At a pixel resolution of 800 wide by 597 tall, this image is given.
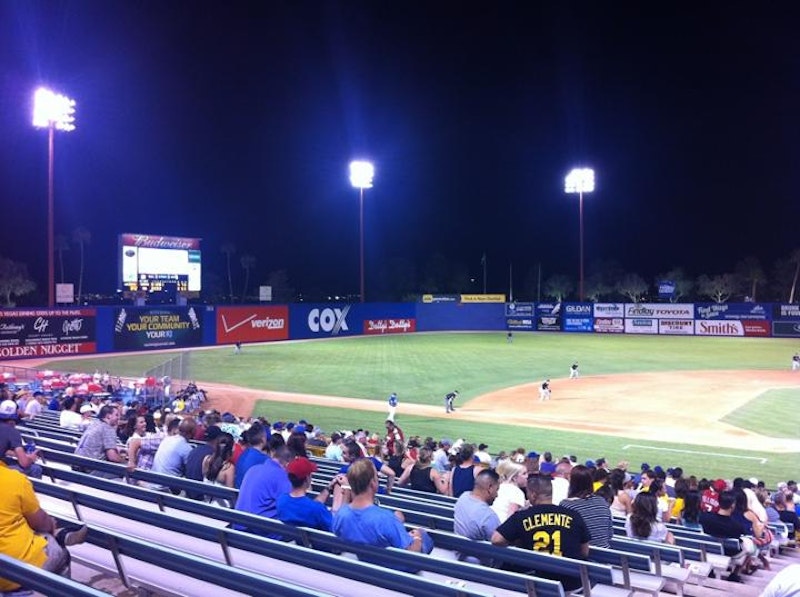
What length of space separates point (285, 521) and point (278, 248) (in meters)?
99.6

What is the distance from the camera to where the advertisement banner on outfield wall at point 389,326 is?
62844 mm

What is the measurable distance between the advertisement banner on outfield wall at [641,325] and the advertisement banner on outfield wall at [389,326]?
21903 millimetres

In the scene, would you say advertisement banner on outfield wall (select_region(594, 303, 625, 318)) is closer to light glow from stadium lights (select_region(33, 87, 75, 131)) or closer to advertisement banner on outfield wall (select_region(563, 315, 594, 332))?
advertisement banner on outfield wall (select_region(563, 315, 594, 332))

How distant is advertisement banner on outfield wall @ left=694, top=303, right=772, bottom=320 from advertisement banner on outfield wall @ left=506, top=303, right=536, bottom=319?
53.8 feet

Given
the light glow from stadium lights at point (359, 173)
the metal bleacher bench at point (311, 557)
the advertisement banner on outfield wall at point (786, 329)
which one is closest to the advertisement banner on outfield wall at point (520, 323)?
the light glow from stadium lights at point (359, 173)

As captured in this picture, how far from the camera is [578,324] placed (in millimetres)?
68562

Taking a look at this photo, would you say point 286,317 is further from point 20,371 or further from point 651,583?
point 651,583

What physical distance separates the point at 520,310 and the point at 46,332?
48208 mm

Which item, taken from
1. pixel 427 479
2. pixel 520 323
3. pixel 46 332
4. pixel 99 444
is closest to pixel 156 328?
pixel 46 332

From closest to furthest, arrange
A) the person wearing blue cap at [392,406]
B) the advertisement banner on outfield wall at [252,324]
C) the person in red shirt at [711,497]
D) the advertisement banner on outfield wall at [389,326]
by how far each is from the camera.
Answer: the person in red shirt at [711,497] < the person wearing blue cap at [392,406] < the advertisement banner on outfield wall at [252,324] < the advertisement banner on outfield wall at [389,326]

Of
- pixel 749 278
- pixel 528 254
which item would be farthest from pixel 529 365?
pixel 528 254

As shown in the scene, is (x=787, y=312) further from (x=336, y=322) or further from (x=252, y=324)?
(x=252, y=324)

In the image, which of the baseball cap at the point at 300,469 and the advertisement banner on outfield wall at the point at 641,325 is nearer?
the baseball cap at the point at 300,469

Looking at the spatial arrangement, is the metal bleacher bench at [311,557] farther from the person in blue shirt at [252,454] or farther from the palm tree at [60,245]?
the palm tree at [60,245]
